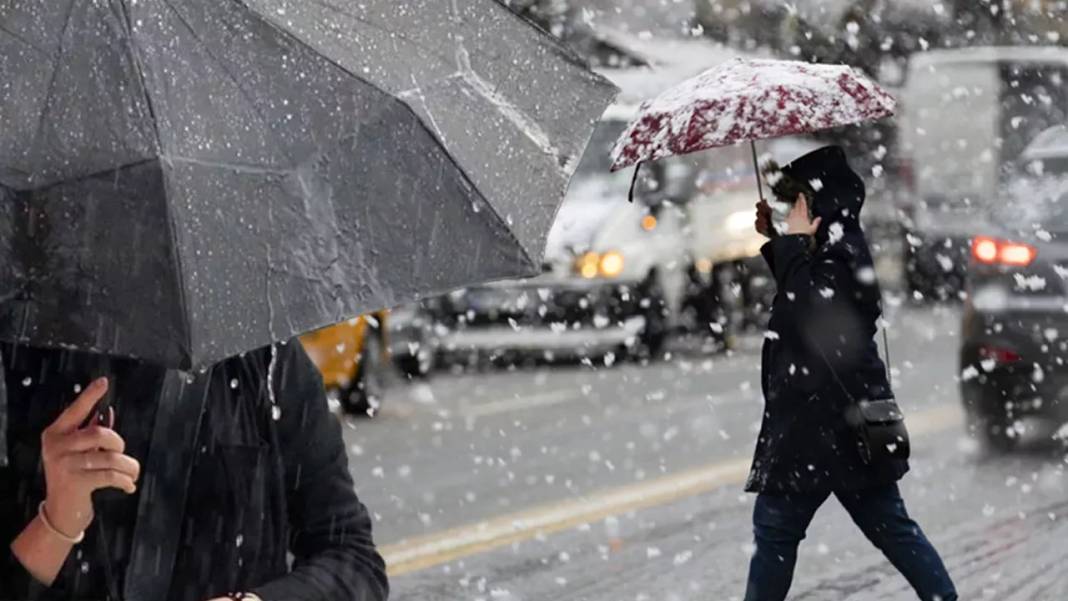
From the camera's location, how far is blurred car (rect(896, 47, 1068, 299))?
85.3 feet

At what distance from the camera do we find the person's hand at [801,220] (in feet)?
20.4

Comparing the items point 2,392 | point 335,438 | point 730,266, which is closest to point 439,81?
point 335,438

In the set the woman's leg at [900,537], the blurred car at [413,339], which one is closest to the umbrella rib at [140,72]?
the woman's leg at [900,537]

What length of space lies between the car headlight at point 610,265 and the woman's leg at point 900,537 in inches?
443

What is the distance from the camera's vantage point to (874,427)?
601cm

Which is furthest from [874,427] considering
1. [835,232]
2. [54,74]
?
[54,74]

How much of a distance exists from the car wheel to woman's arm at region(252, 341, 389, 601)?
35.2ft

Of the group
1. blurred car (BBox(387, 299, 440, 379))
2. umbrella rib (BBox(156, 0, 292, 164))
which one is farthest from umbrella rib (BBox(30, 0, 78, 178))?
blurred car (BBox(387, 299, 440, 379))

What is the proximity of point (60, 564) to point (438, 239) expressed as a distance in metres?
0.64

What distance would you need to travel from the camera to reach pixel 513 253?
296 centimetres

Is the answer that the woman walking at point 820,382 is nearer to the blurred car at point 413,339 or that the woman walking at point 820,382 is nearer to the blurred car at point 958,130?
the blurred car at point 413,339

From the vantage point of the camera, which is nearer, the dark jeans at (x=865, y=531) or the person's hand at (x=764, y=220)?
the dark jeans at (x=865, y=531)

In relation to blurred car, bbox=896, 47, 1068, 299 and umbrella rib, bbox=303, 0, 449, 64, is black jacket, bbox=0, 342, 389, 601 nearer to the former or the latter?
umbrella rib, bbox=303, 0, 449, 64

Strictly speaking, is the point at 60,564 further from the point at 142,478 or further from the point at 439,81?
the point at 439,81
